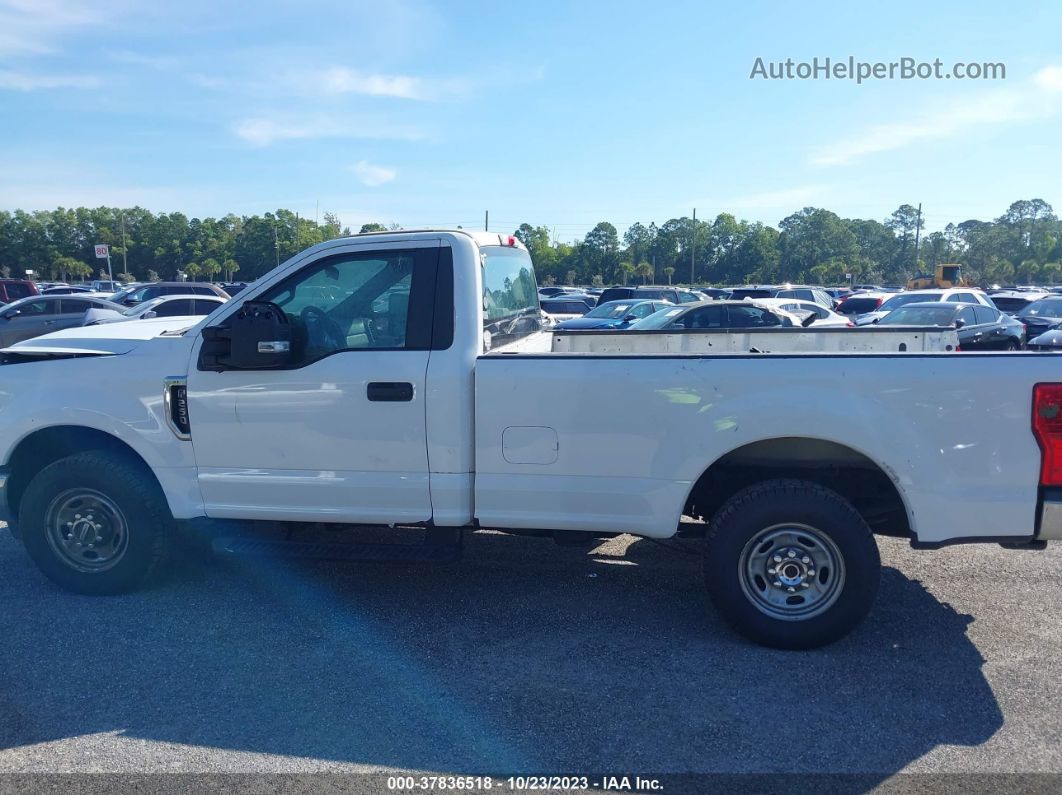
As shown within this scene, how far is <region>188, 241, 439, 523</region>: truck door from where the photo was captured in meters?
4.54

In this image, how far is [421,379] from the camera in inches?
176

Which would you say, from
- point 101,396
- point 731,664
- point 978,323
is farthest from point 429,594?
point 978,323

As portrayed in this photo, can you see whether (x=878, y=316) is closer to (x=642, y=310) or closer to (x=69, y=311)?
(x=642, y=310)

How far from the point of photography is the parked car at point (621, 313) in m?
20.8

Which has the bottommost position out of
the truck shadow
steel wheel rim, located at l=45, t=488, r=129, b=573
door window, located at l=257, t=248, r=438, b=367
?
the truck shadow

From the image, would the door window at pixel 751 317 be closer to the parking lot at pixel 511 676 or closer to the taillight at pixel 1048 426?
the parking lot at pixel 511 676

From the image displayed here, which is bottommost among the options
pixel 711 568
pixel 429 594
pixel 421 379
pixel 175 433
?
pixel 429 594

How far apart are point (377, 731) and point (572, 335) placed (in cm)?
295

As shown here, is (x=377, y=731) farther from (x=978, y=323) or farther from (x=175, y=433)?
(x=978, y=323)

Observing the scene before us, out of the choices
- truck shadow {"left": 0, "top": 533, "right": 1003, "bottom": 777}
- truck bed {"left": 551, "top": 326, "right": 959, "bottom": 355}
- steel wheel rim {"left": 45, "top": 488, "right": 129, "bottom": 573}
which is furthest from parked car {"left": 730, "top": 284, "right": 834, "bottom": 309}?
steel wheel rim {"left": 45, "top": 488, "right": 129, "bottom": 573}

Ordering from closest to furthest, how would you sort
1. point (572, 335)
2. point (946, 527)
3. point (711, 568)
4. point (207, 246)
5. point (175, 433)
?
point (946, 527) → point (711, 568) → point (175, 433) → point (572, 335) → point (207, 246)

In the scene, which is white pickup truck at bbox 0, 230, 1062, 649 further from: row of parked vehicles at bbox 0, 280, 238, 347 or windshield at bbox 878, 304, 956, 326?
windshield at bbox 878, 304, 956, 326

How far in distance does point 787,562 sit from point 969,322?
16.4m

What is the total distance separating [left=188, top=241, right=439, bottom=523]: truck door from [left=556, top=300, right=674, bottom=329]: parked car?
15.3 metres
